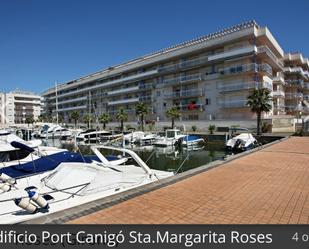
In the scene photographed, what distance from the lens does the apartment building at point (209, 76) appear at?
46.2 m

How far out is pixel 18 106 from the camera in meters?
121

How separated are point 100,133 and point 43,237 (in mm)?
37786

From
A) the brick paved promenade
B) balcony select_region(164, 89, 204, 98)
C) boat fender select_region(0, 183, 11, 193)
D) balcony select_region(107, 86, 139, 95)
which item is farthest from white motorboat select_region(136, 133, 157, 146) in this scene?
balcony select_region(107, 86, 139, 95)

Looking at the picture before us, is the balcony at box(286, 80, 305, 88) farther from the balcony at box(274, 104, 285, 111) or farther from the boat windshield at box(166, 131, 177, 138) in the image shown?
the boat windshield at box(166, 131, 177, 138)

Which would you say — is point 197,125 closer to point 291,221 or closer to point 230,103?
point 230,103

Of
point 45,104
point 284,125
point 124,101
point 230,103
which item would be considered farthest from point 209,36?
point 45,104

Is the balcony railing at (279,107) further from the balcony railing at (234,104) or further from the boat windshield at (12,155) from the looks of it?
the boat windshield at (12,155)

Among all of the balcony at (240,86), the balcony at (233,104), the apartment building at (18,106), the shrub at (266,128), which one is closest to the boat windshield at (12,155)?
the shrub at (266,128)

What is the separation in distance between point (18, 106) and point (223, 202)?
13387 centimetres

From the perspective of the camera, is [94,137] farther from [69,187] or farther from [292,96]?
[292,96]

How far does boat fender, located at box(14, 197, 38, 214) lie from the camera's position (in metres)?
6.32

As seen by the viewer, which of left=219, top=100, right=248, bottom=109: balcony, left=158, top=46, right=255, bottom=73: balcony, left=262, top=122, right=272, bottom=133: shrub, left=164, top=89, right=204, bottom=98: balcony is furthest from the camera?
left=164, top=89, right=204, bottom=98: balcony

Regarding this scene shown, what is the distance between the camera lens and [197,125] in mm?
49312

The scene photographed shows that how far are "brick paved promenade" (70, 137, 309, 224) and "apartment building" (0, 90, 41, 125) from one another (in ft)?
367
